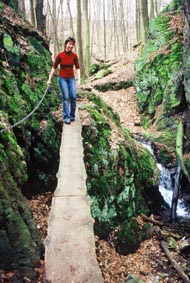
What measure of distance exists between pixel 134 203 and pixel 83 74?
14893mm

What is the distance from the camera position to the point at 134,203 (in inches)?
328

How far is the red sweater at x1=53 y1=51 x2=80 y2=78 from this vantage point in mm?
7379

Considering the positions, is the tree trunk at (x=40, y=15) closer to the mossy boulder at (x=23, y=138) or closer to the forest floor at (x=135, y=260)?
the mossy boulder at (x=23, y=138)

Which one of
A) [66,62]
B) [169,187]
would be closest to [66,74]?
[66,62]

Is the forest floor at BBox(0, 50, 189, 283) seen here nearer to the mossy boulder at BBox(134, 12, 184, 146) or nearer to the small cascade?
the small cascade

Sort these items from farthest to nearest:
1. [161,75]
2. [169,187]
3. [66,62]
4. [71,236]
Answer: [161,75] < [169,187] < [66,62] < [71,236]

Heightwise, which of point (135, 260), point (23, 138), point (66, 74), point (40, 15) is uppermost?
point (40, 15)

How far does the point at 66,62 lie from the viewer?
295 inches

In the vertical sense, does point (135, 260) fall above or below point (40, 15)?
below

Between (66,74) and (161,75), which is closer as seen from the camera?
(66,74)

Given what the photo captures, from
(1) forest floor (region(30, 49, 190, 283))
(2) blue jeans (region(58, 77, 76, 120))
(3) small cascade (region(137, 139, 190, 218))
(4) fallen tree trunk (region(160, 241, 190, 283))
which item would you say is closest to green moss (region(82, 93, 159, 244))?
(1) forest floor (region(30, 49, 190, 283))

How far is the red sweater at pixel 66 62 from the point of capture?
738cm

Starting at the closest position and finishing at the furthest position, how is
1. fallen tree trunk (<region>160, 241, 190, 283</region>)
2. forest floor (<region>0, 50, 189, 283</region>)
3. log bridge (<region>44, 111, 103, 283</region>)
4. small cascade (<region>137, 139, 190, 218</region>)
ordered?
log bridge (<region>44, 111, 103, 283</region>) < forest floor (<region>0, 50, 189, 283</region>) < fallen tree trunk (<region>160, 241, 190, 283</region>) < small cascade (<region>137, 139, 190, 218</region>)

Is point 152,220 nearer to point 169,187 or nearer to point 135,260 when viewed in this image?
point 135,260
